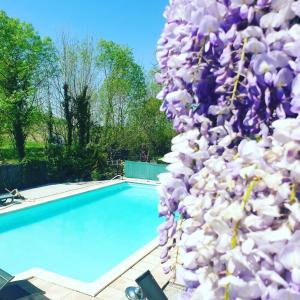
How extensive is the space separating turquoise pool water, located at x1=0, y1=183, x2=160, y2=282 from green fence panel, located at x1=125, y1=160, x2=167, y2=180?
2694 mm

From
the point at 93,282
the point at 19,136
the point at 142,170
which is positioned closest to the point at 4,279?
the point at 93,282

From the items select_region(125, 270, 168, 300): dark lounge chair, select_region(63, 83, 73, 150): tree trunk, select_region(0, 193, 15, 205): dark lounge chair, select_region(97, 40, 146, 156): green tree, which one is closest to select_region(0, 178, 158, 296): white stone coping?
select_region(125, 270, 168, 300): dark lounge chair

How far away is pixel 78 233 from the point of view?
10.6 metres

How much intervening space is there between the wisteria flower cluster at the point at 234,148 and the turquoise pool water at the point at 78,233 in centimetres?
718

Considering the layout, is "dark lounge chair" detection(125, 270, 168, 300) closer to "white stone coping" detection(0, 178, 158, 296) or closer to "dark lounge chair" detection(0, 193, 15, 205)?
"white stone coping" detection(0, 178, 158, 296)

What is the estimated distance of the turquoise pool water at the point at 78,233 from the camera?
8211mm

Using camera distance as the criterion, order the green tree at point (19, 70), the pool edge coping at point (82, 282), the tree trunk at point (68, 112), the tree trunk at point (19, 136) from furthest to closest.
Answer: the tree trunk at point (19, 136)
the green tree at point (19, 70)
the tree trunk at point (68, 112)
the pool edge coping at point (82, 282)

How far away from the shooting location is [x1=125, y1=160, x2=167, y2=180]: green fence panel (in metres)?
17.5

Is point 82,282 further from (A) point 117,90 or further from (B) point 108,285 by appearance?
(A) point 117,90

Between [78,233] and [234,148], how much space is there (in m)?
10.3

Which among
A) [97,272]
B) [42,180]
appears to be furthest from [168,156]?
[42,180]

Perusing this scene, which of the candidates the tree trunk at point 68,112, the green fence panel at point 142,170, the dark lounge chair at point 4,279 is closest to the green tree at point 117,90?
the tree trunk at point 68,112

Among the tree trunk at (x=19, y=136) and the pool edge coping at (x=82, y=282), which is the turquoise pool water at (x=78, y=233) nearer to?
the pool edge coping at (x=82, y=282)

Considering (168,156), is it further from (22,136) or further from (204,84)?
(22,136)
